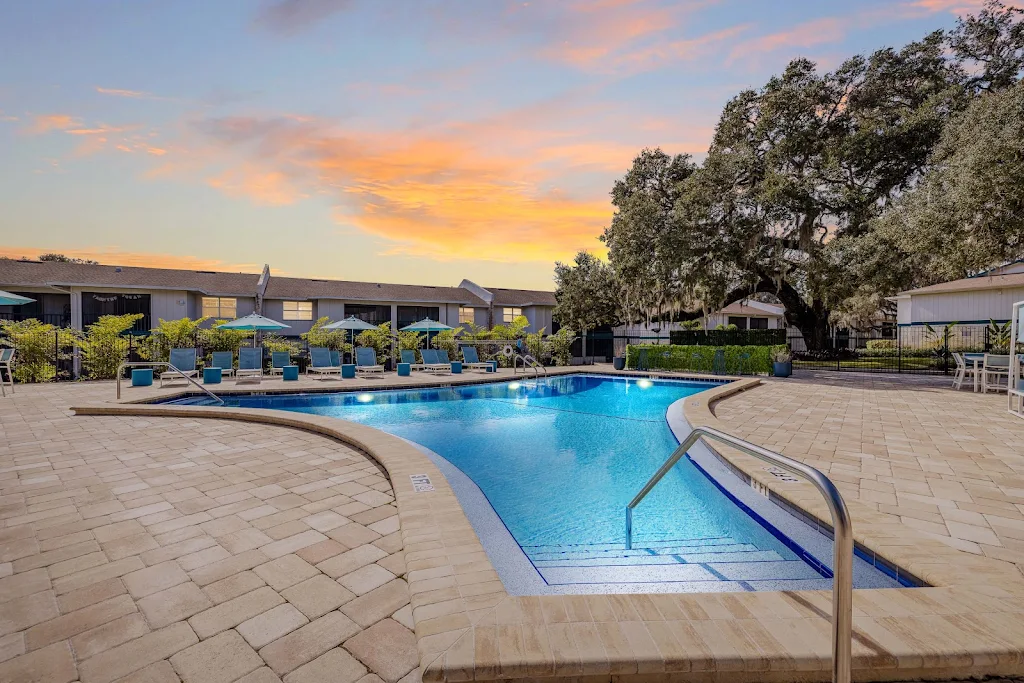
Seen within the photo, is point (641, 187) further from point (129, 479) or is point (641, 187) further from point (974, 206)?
point (129, 479)

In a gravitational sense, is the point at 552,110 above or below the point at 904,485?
above

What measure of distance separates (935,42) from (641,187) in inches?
478

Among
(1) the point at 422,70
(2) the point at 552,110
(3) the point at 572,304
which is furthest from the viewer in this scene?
(3) the point at 572,304

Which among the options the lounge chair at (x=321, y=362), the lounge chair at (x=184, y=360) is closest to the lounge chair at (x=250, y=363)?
the lounge chair at (x=184, y=360)

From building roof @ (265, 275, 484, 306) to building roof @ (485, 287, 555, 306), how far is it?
1559 mm

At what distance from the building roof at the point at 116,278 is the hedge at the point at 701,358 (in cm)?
1974

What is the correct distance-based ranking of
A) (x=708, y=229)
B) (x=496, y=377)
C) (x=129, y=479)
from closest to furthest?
1. (x=129, y=479)
2. (x=496, y=377)
3. (x=708, y=229)

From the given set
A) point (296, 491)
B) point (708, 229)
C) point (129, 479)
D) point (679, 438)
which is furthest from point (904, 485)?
point (708, 229)

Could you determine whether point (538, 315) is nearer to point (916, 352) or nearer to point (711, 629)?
point (916, 352)

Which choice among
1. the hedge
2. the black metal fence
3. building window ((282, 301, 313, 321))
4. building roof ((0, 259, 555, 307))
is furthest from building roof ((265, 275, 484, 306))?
the black metal fence

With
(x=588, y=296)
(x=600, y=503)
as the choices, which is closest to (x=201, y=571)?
(x=600, y=503)

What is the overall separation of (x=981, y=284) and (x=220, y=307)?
34.0 m

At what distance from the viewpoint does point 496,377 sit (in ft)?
51.0

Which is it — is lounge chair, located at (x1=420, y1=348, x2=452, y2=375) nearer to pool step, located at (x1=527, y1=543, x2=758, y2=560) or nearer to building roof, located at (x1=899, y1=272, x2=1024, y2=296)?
pool step, located at (x1=527, y1=543, x2=758, y2=560)
